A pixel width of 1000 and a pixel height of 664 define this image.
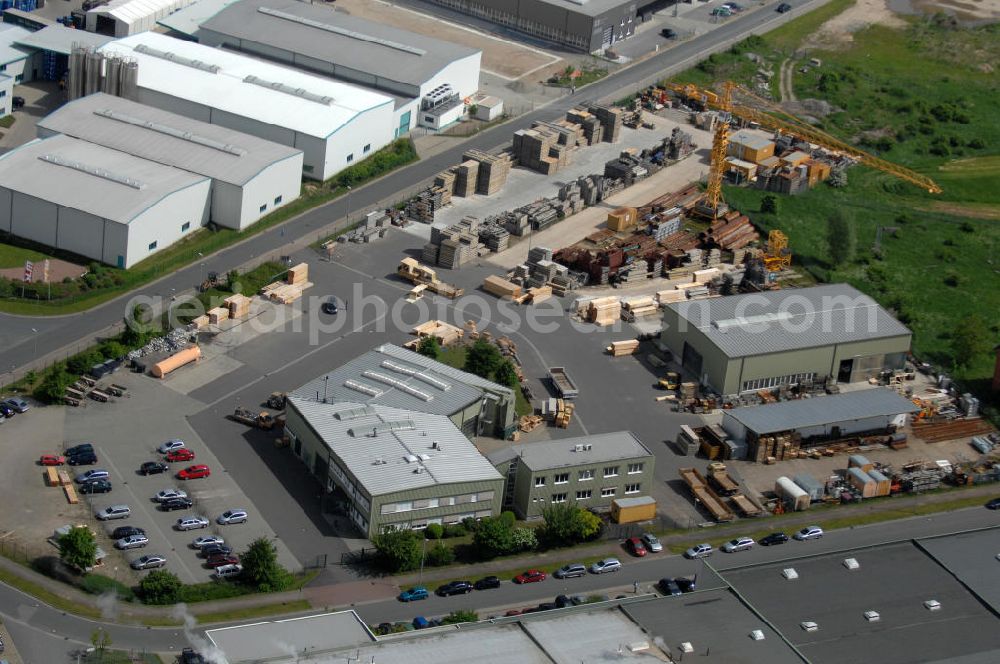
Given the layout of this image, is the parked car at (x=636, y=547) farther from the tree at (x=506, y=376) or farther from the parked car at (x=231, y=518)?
the parked car at (x=231, y=518)

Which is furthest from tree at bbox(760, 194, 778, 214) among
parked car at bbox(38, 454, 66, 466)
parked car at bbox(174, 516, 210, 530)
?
parked car at bbox(38, 454, 66, 466)

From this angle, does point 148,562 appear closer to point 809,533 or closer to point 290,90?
point 809,533

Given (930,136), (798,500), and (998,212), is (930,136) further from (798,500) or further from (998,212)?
(798,500)

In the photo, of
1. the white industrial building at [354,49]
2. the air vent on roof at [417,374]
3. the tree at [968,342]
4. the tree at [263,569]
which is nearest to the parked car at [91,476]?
the tree at [263,569]

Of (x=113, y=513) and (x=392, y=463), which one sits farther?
(x=392, y=463)

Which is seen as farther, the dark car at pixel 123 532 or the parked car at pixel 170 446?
the parked car at pixel 170 446

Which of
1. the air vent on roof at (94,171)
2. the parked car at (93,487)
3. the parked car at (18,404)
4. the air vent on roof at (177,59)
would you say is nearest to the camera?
the parked car at (93,487)

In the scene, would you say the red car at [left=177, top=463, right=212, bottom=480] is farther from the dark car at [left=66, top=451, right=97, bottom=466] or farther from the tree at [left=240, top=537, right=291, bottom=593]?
the tree at [left=240, top=537, right=291, bottom=593]

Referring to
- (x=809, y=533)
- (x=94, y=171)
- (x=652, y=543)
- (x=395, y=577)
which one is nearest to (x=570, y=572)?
(x=652, y=543)
